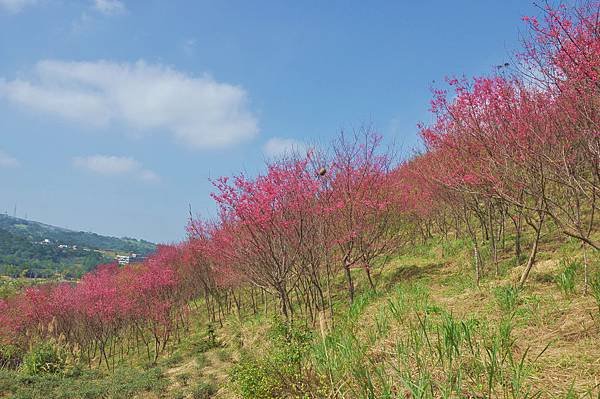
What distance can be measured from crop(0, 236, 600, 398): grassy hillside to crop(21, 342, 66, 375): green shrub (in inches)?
109

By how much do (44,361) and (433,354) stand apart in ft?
52.5

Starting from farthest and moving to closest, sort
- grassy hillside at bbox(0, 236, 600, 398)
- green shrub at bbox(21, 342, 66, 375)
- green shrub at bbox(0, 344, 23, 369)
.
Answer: green shrub at bbox(0, 344, 23, 369) → green shrub at bbox(21, 342, 66, 375) → grassy hillside at bbox(0, 236, 600, 398)

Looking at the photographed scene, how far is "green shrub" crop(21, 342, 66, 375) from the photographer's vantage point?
13.9m

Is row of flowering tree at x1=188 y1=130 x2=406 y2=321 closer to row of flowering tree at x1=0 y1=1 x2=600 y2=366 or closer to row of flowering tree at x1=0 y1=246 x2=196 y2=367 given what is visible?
row of flowering tree at x1=0 y1=1 x2=600 y2=366

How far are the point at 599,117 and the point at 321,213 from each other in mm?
6063

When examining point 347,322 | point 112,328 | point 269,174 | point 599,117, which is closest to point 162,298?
point 112,328

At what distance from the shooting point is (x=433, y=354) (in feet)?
12.7

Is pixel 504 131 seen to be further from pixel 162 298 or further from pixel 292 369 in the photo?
pixel 162 298

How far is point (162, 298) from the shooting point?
1909 centimetres

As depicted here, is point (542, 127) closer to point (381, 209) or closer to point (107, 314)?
Result: point (381, 209)

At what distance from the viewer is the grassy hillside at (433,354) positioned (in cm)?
315

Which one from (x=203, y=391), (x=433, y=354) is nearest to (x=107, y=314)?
(x=203, y=391)

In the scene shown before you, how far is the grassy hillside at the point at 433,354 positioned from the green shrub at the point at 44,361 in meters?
2.76

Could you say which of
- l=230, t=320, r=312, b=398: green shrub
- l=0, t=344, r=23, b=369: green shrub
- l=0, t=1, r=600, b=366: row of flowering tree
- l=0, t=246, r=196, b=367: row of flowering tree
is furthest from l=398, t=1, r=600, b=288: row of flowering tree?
l=0, t=344, r=23, b=369: green shrub
